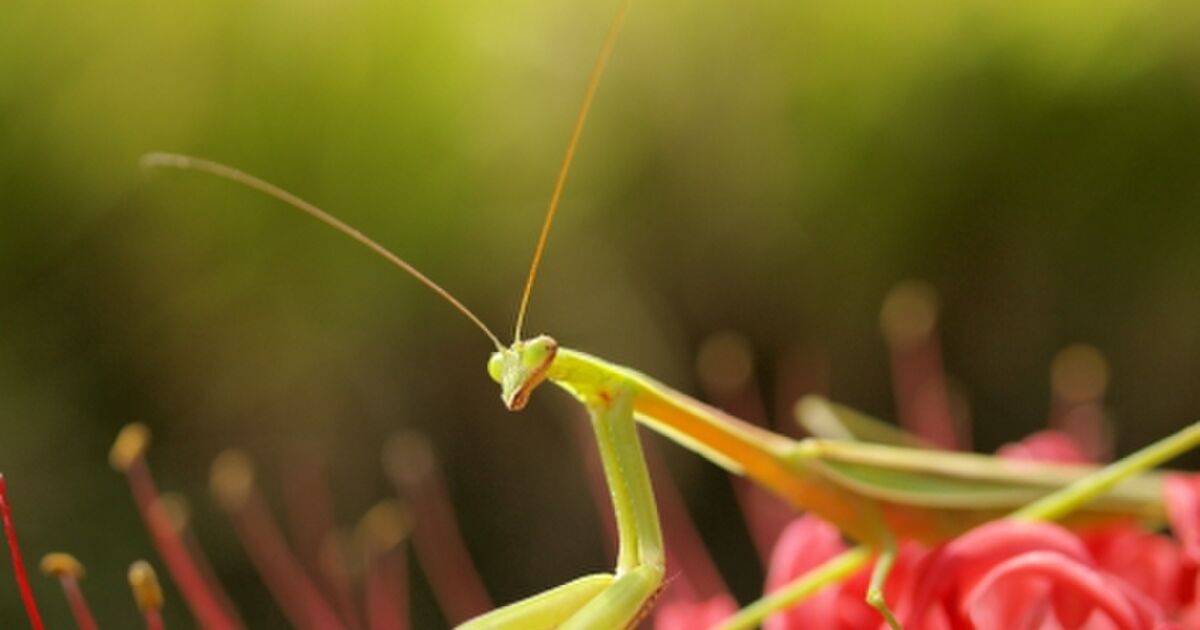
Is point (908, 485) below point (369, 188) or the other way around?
below


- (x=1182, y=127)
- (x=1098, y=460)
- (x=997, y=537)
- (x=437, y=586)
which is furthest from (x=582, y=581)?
(x=1182, y=127)

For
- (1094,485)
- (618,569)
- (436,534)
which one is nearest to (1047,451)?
(1094,485)

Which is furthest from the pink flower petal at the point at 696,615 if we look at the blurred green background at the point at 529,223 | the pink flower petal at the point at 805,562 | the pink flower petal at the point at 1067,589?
the blurred green background at the point at 529,223

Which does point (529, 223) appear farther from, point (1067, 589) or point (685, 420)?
point (1067, 589)

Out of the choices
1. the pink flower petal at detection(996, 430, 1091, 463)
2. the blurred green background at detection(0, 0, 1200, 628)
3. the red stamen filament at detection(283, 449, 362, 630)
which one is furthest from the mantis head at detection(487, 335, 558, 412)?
the blurred green background at detection(0, 0, 1200, 628)

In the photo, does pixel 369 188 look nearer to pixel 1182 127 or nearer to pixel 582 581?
pixel 1182 127

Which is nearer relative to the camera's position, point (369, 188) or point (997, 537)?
point (997, 537)
